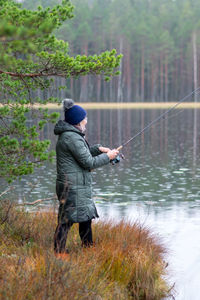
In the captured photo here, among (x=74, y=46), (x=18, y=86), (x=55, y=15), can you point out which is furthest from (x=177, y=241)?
(x=74, y=46)

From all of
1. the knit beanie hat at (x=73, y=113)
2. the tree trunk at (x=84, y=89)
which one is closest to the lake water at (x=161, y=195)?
the knit beanie hat at (x=73, y=113)

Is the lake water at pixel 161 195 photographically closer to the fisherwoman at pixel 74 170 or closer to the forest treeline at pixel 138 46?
the fisherwoman at pixel 74 170

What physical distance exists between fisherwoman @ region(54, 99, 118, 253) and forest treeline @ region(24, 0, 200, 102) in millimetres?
73634

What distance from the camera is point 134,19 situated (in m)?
90.4

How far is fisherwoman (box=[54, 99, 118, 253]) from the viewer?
548cm

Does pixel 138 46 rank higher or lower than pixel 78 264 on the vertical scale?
higher

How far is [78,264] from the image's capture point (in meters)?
5.38

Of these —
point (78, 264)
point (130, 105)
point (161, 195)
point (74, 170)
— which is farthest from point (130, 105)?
point (78, 264)

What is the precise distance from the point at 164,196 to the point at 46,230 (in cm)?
611

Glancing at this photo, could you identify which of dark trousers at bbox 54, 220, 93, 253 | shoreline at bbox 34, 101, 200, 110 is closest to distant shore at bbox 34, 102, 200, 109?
shoreline at bbox 34, 101, 200, 110

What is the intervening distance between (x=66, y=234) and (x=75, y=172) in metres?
0.59

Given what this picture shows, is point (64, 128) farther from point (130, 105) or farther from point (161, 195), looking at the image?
point (130, 105)

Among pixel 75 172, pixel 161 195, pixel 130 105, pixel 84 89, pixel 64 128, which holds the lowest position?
pixel 161 195

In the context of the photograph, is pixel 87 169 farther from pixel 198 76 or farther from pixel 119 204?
pixel 198 76
